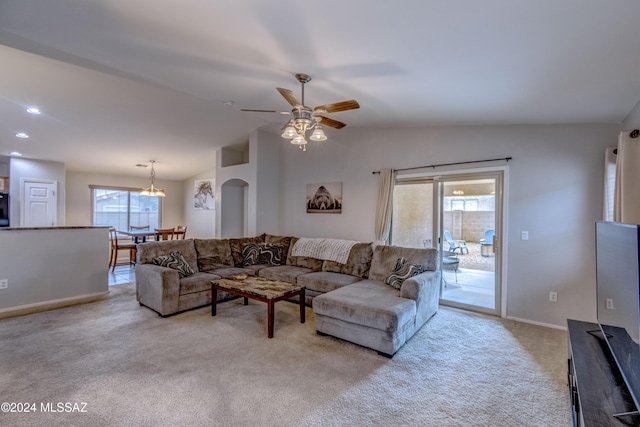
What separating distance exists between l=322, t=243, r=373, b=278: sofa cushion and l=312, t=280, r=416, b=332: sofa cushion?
34.4 inches

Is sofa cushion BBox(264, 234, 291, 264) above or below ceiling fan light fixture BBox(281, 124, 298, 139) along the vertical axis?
below

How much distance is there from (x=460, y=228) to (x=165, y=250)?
4388 mm

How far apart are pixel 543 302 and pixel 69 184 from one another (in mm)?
9808

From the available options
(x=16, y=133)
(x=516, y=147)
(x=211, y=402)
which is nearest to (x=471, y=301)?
(x=516, y=147)

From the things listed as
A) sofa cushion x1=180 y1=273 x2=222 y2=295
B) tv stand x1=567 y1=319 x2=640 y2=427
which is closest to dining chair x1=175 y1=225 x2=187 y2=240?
sofa cushion x1=180 y1=273 x2=222 y2=295

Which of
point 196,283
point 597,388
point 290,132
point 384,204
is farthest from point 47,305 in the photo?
point 597,388

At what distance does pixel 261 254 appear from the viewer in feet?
16.6

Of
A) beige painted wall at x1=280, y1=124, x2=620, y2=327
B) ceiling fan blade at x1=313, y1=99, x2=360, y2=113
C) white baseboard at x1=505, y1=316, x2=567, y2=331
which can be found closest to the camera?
ceiling fan blade at x1=313, y1=99, x2=360, y2=113

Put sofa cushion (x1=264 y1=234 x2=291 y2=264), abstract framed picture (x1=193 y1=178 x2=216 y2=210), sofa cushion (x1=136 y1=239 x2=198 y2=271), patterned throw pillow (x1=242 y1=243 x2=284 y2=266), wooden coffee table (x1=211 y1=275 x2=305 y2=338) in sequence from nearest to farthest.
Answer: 1. wooden coffee table (x1=211 y1=275 x2=305 y2=338)
2. sofa cushion (x1=136 y1=239 x2=198 y2=271)
3. patterned throw pillow (x1=242 y1=243 x2=284 y2=266)
4. sofa cushion (x1=264 y1=234 x2=291 y2=264)
5. abstract framed picture (x1=193 y1=178 x2=216 y2=210)

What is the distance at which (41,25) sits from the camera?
7.66 ft

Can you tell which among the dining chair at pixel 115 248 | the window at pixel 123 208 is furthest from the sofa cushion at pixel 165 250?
the window at pixel 123 208

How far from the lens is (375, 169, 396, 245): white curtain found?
4602mm

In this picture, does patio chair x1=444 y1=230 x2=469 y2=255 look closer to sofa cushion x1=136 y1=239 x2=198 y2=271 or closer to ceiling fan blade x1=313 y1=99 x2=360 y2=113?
ceiling fan blade x1=313 y1=99 x2=360 y2=113

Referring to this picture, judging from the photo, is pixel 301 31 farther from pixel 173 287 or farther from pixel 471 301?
pixel 471 301
